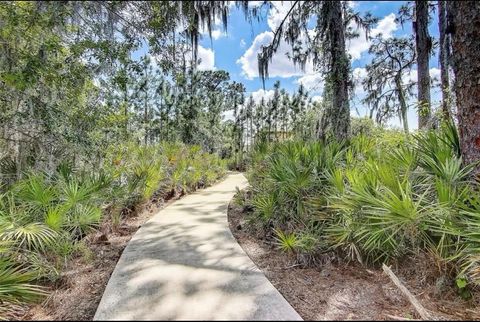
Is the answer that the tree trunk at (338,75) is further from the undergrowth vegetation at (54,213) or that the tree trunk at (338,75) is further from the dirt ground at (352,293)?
the undergrowth vegetation at (54,213)

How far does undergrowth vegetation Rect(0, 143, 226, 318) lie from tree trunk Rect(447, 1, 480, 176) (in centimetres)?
505

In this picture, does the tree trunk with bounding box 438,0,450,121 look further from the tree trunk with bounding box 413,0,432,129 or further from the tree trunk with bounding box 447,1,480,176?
the tree trunk with bounding box 447,1,480,176

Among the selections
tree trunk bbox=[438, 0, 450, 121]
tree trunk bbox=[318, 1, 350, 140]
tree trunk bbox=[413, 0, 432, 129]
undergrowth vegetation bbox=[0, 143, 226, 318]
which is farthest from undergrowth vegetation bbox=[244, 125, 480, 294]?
tree trunk bbox=[413, 0, 432, 129]

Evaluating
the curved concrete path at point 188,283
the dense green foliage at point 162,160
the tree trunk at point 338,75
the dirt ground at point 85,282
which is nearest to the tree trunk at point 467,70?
the dense green foliage at point 162,160

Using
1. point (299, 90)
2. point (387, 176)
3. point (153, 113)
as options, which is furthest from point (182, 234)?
point (299, 90)

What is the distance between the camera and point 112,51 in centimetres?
567

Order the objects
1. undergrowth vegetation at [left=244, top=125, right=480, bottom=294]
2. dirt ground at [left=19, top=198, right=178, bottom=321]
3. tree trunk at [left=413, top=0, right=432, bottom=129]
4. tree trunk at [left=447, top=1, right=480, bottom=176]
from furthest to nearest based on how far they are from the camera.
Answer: tree trunk at [left=413, top=0, right=432, bottom=129] < tree trunk at [left=447, top=1, right=480, bottom=176] < undergrowth vegetation at [left=244, top=125, right=480, bottom=294] < dirt ground at [left=19, top=198, right=178, bottom=321]

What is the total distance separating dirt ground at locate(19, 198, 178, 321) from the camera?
2.96 metres

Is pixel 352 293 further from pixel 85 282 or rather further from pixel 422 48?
pixel 422 48

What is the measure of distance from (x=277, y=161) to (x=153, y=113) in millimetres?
27038

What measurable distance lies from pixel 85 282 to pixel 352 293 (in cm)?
295

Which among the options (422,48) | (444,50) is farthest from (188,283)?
(422,48)

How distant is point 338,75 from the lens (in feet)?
24.6

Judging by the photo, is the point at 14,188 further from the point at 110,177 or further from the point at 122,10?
the point at 122,10
